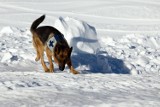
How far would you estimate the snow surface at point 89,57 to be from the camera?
14.5ft

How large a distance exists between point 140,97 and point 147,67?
4.00 meters


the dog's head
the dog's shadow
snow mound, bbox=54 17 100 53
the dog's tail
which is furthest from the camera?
snow mound, bbox=54 17 100 53

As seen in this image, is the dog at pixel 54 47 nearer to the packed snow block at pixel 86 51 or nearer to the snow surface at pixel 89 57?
the snow surface at pixel 89 57

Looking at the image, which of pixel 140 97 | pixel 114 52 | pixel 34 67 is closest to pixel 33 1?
pixel 114 52

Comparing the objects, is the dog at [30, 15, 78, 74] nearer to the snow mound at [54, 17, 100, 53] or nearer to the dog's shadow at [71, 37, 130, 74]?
the dog's shadow at [71, 37, 130, 74]

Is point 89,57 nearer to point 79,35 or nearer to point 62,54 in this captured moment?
point 79,35

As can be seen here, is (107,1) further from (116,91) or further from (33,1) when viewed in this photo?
(116,91)

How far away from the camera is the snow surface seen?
4415mm

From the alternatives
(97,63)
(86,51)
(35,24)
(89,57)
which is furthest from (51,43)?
(86,51)

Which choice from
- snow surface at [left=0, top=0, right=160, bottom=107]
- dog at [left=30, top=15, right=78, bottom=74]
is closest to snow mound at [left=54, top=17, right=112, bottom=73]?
snow surface at [left=0, top=0, right=160, bottom=107]

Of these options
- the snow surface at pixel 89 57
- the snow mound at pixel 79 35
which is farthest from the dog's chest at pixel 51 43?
the snow mound at pixel 79 35

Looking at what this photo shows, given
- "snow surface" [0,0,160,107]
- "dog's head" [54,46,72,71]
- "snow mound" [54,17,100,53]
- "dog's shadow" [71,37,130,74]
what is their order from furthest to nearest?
1. "snow mound" [54,17,100,53]
2. "dog's shadow" [71,37,130,74]
3. "dog's head" [54,46,72,71]
4. "snow surface" [0,0,160,107]

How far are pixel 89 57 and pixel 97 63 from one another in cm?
26

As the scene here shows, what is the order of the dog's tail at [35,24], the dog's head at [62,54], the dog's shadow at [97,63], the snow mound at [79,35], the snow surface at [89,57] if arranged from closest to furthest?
the snow surface at [89,57] → the dog's head at [62,54] → the dog's tail at [35,24] → the dog's shadow at [97,63] → the snow mound at [79,35]
